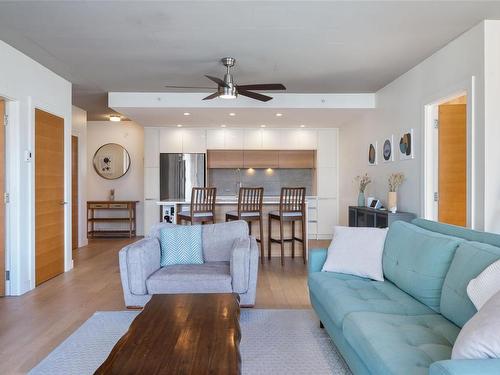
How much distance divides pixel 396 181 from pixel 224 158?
12.6ft

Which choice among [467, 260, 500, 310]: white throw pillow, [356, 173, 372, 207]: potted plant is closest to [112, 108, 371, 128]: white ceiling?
[356, 173, 372, 207]: potted plant

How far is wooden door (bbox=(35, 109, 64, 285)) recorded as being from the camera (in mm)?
4320

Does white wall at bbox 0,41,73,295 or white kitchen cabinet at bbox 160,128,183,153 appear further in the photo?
white kitchen cabinet at bbox 160,128,183,153

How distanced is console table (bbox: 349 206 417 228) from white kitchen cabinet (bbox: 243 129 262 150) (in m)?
2.76

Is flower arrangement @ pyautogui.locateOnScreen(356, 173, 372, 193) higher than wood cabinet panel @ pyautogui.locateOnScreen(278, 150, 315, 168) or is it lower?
lower

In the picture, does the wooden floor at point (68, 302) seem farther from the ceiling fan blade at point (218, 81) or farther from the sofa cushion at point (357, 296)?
the ceiling fan blade at point (218, 81)

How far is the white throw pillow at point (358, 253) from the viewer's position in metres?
2.82

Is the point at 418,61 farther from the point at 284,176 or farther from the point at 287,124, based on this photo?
the point at 284,176

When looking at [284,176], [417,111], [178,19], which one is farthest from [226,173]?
[178,19]

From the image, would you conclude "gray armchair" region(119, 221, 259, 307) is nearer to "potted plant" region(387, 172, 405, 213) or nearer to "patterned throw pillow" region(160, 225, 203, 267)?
"patterned throw pillow" region(160, 225, 203, 267)

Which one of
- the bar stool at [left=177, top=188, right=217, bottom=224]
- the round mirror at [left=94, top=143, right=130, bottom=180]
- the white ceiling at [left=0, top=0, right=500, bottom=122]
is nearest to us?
the white ceiling at [left=0, top=0, right=500, bottom=122]

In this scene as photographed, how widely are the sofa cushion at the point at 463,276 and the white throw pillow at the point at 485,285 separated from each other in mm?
139

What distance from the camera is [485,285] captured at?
5.28ft

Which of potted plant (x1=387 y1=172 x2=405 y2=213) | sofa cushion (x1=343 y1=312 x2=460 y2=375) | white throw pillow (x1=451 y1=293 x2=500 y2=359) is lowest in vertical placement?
sofa cushion (x1=343 y1=312 x2=460 y2=375)
